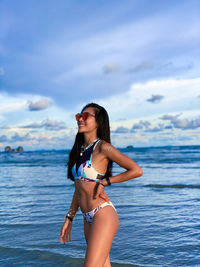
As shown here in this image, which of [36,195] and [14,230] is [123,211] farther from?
[36,195]

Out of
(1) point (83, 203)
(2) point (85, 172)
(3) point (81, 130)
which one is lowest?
(1) point (83, 203)

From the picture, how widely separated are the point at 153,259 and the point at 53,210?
177 inches

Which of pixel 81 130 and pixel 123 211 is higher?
pixel 81 130

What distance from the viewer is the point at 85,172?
3188mm

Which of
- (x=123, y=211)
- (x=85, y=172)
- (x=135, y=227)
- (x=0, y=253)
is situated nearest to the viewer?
(x=85, y=172)

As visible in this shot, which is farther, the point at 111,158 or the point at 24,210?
the point at 24,210

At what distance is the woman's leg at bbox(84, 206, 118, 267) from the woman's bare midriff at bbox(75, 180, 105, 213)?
Result: 0.35 feet

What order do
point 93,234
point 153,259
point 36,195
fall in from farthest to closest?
point 36,195
point 153,259
point 93,234

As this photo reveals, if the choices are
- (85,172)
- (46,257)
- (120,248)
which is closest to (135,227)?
(120,248)

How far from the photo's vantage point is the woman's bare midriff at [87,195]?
3.13 meters

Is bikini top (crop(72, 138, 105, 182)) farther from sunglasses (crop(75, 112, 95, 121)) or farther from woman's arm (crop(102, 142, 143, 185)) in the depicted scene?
sunglasses (crop(75, 112, 95, 121))

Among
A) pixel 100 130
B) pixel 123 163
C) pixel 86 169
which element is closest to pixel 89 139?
pixel 100 130

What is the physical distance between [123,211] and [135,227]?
170cm

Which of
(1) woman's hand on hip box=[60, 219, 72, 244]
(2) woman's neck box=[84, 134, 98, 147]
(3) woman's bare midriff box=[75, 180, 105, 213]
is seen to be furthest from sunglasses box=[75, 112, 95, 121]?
(1) woman's hand on hip box=[60, 219, 72, 244]
